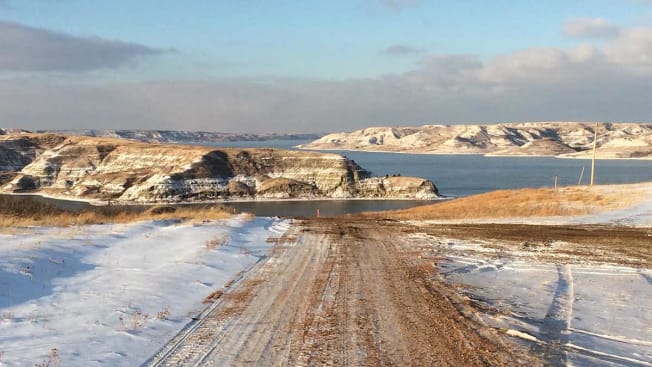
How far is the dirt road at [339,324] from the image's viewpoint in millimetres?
7527

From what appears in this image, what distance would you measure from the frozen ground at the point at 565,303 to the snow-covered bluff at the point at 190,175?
96.0 meters

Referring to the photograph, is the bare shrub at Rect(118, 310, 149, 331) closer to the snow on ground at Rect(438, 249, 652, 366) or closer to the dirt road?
the dirt road

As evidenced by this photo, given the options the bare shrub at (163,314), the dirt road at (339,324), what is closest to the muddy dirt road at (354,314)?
the dirt road at (339,324)

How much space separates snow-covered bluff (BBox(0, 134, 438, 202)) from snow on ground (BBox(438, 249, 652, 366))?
96.3 m

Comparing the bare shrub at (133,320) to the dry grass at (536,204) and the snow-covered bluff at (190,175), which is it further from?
the snow-covered bluff at (190,175)

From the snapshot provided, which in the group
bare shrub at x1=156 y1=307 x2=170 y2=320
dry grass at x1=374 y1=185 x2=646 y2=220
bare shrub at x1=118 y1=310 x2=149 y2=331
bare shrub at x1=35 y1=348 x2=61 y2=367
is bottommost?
dry grass at x1=374 y1=185 x2=646 y2=220

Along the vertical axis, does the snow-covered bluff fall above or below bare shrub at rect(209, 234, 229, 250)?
below

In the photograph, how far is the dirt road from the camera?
7527 millimetres

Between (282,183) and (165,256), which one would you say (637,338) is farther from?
(282,183)

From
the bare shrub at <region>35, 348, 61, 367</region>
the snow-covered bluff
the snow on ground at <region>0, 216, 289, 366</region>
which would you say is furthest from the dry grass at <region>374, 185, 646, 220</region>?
the snow-covered bluff


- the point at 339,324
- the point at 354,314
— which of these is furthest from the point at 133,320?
the point at 354,314

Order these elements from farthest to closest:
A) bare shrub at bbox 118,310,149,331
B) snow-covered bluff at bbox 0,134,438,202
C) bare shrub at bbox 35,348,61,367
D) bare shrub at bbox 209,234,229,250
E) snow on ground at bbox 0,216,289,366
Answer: snow-covered bluff at bbox 0,134,438,202, bare shrub at bbox 209,234,229,250, bare shrub at bbox 118,310,149,331, snow on ground at bbox 0,216,289,366, bare shrub at bbox 35,348,61,367

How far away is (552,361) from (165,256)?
11011 millimetres

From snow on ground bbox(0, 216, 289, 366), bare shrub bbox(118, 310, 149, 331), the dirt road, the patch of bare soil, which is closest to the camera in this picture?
the dirt road
